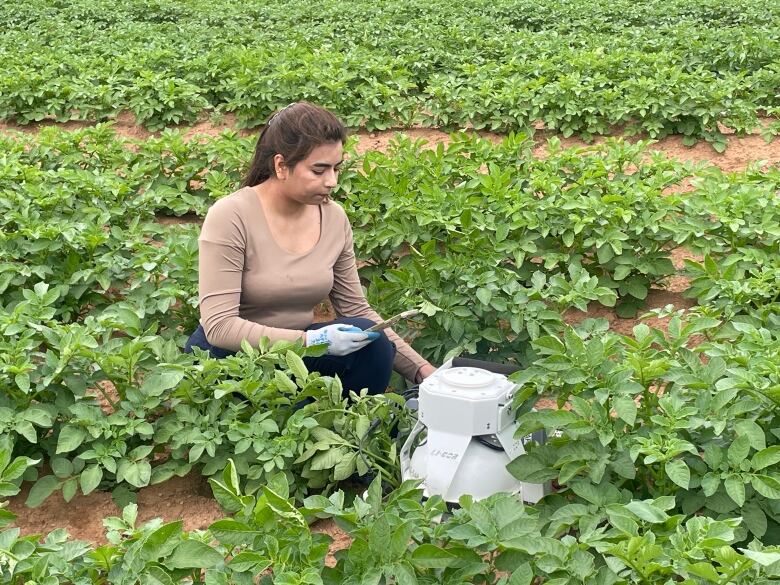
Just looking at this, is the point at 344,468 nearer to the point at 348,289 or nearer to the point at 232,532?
the point at 232,532

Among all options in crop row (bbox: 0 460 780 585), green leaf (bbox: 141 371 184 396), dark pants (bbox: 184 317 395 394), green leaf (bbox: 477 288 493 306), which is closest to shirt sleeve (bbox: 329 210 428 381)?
dark pants (bbox: 184 317 395 394)

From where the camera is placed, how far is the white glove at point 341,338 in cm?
283

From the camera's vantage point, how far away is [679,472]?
2049 millimetres

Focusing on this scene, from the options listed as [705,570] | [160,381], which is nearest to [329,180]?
[160,381]

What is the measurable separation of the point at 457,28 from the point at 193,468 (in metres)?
6.92

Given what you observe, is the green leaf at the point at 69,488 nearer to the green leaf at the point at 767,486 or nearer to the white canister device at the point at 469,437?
the white canister device at the point at 469,437

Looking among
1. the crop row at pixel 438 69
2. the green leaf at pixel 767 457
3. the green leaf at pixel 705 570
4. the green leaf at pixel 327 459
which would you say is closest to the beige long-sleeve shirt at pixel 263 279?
the green leaf at pixel 327 459

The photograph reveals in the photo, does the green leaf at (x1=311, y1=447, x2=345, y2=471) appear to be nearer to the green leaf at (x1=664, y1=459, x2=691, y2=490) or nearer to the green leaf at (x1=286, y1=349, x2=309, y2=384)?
the green leaf at (x1=286, y1=349, x2=309, y2=384)

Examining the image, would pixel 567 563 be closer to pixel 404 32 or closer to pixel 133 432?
pixel 133 432

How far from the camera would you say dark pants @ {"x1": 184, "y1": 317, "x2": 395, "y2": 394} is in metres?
2.98

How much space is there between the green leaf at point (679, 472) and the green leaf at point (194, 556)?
3.14ft

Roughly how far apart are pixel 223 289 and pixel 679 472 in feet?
4.83

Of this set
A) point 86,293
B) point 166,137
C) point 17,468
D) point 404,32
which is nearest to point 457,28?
point 404,32

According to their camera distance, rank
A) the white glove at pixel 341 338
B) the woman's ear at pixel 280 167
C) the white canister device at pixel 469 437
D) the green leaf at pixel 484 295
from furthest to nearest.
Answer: the green leaf at pixel 484 295, the woman's ear at pixel 280 167, the white glove at pixel 341 338, the white canister device at pixel 469 437
